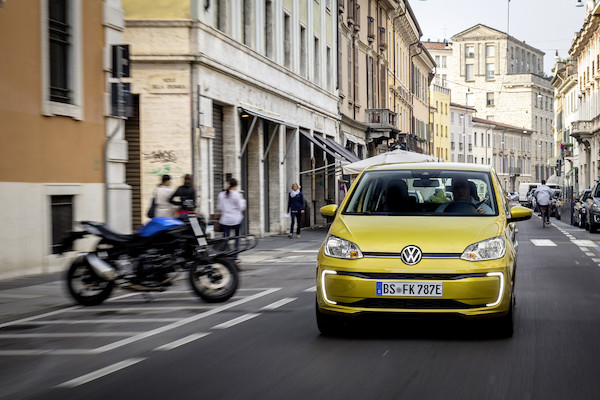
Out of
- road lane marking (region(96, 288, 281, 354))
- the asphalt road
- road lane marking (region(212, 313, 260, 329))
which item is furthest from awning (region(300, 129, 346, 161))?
road lane marking (region(212, 313, 260, 329))

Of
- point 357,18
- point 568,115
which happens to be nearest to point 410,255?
point 357,18

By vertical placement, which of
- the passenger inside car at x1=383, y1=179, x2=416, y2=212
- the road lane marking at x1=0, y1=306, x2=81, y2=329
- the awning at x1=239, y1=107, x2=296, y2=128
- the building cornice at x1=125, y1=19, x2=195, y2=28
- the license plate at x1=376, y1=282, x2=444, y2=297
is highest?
the building cornice at x1=125, y1=19, x2=195, y2=28

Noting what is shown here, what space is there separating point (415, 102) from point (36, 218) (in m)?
60.6

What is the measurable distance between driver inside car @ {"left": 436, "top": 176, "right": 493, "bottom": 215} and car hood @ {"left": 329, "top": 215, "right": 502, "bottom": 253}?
0.27 meters

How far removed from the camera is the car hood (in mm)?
7582

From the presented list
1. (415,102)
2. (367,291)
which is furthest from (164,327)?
(415,102)

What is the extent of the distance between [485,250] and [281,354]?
6.26 ft

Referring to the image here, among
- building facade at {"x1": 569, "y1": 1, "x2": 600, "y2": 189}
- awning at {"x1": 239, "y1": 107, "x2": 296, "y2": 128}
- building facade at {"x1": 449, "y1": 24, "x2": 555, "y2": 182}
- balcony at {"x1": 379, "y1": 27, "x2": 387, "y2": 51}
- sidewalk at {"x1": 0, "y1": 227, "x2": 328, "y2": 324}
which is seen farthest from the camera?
building facade at {"x1": 449, "y1": 24, "x2": 555, "y2": 182}

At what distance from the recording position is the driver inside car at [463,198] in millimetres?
8602

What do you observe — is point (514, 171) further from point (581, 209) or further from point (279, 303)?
point (279, 303)

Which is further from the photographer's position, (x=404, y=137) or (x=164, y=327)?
(x=404, y=137)

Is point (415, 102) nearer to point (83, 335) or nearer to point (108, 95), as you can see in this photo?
point (108, 95)

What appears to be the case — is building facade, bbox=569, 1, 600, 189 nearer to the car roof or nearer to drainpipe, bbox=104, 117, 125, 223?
drainpipe, bbox=104, 117, 125, 223

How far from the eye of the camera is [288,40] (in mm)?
31594
